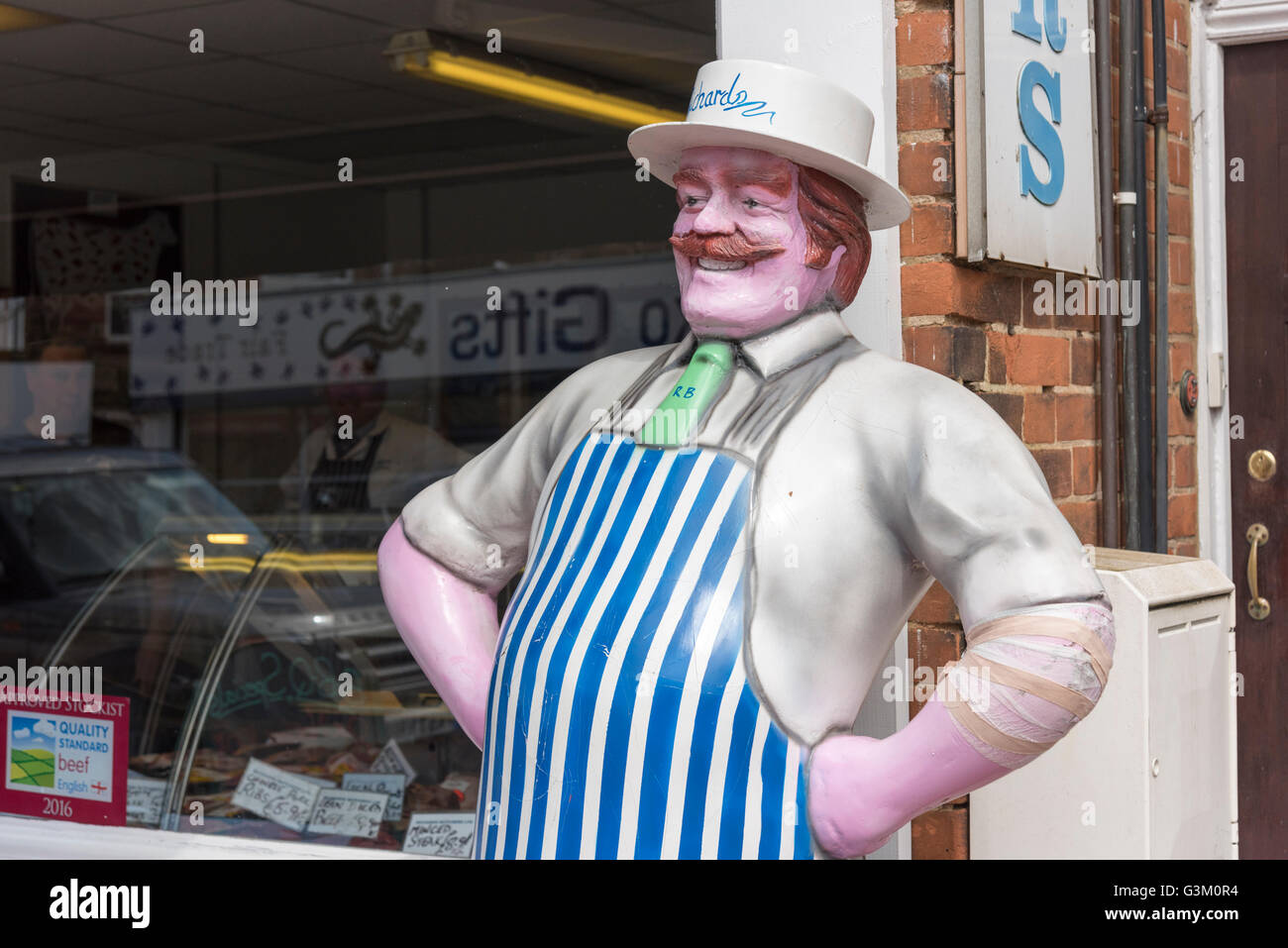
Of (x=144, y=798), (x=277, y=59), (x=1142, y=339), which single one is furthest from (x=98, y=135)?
(x=1142, y=339)

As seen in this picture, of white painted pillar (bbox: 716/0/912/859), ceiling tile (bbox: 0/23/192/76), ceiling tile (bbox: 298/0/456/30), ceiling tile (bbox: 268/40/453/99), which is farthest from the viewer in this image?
ceiling tile (bbox: 268/40/453/99)

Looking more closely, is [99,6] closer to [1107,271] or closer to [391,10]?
[391,10]

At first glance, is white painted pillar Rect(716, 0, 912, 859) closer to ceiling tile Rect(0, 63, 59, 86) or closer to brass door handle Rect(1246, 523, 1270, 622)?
brass door handle Rect(1246, 523, 1270, 622)

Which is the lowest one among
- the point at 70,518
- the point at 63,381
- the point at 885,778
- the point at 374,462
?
the point at 885,778

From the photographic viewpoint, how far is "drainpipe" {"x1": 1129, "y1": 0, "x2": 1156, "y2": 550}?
2.89m

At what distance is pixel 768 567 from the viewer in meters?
1.74

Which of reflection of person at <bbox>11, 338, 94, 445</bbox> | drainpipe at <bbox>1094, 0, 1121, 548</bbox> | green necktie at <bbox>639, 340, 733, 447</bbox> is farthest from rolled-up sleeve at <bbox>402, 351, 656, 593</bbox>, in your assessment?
reflection of person at <bbox>11, 338, 94, 445</bbox>

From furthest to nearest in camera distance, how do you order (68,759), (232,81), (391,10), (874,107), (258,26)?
(232,81), (258,26), (391,10), (68,759), (874,107)

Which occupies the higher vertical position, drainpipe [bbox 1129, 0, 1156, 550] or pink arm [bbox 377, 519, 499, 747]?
drainpipe [bbox 1129, 0, 1156, 550]

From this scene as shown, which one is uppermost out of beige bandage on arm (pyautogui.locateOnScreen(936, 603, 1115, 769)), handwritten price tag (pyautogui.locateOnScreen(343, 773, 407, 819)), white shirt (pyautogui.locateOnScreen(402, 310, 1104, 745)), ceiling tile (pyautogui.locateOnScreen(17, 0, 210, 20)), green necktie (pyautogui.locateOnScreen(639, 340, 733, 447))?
ceiling tile (pyautogui.locateOnScreen(17, 0, 210, 20))

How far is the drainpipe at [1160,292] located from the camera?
2998mm

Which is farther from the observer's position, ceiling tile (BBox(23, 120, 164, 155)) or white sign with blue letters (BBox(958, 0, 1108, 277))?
ceiling tile (BBox(23, 120, 164, 155))

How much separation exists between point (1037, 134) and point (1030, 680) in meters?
1.37

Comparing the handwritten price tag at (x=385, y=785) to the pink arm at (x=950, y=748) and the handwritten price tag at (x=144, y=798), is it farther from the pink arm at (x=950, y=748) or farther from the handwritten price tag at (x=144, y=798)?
the pink arm at (x=950, y=748)
